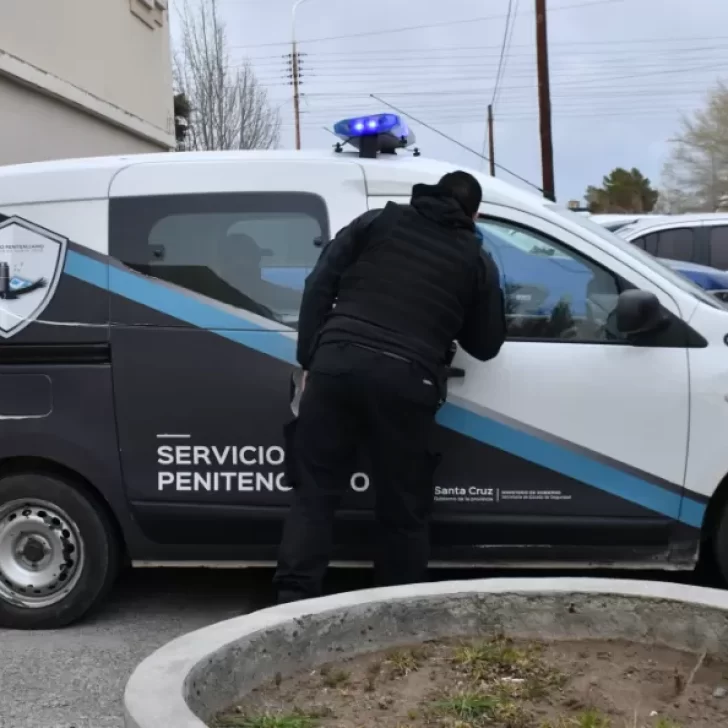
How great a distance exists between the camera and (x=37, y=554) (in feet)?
13.7

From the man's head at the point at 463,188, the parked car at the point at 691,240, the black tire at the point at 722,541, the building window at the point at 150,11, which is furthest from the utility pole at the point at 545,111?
the man's head at the point at 463,188

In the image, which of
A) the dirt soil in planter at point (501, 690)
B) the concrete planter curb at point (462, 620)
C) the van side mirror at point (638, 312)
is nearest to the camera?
the dirt soil in planter at point (501, 690)

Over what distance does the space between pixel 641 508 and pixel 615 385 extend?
51 cm

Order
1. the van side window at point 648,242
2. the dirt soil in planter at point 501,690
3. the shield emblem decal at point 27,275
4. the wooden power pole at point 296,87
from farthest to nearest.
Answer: the wooden power pole at point 296,87, the van side window at point 648,242, the shield emblem decal at point 27,275, the dirt soil in planter at point 501,690

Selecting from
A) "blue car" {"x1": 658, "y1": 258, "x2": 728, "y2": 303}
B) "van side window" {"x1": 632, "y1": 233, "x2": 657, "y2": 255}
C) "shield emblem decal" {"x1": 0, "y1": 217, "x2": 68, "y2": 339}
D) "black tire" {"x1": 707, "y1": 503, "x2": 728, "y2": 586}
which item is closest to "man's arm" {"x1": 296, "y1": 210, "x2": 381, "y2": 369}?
"shield emblem decal" {"x1": 0, "y1": 217, "x2": 68, "y2": 339}

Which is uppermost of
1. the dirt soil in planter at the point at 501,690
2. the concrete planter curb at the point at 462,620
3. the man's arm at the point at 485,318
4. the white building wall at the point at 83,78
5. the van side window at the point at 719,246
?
the white building wall at the point at 83,78

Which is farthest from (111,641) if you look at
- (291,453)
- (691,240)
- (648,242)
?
(691,240)

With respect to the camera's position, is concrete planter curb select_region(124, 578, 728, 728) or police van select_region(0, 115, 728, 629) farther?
police van select_region(0, 115, 728, 629)

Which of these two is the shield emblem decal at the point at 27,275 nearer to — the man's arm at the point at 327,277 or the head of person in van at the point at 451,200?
the man's arm at the point at 327,277

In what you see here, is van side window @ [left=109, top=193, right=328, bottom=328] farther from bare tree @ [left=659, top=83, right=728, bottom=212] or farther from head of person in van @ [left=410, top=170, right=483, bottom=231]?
bare tree @ [left=659, top=83, right=728, bottom=212]

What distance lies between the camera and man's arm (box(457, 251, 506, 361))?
3.68 meters

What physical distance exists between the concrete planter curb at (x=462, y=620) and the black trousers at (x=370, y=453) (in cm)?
130

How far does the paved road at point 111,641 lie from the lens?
351cm

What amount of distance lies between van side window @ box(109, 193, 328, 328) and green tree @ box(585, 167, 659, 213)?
59336 mm
